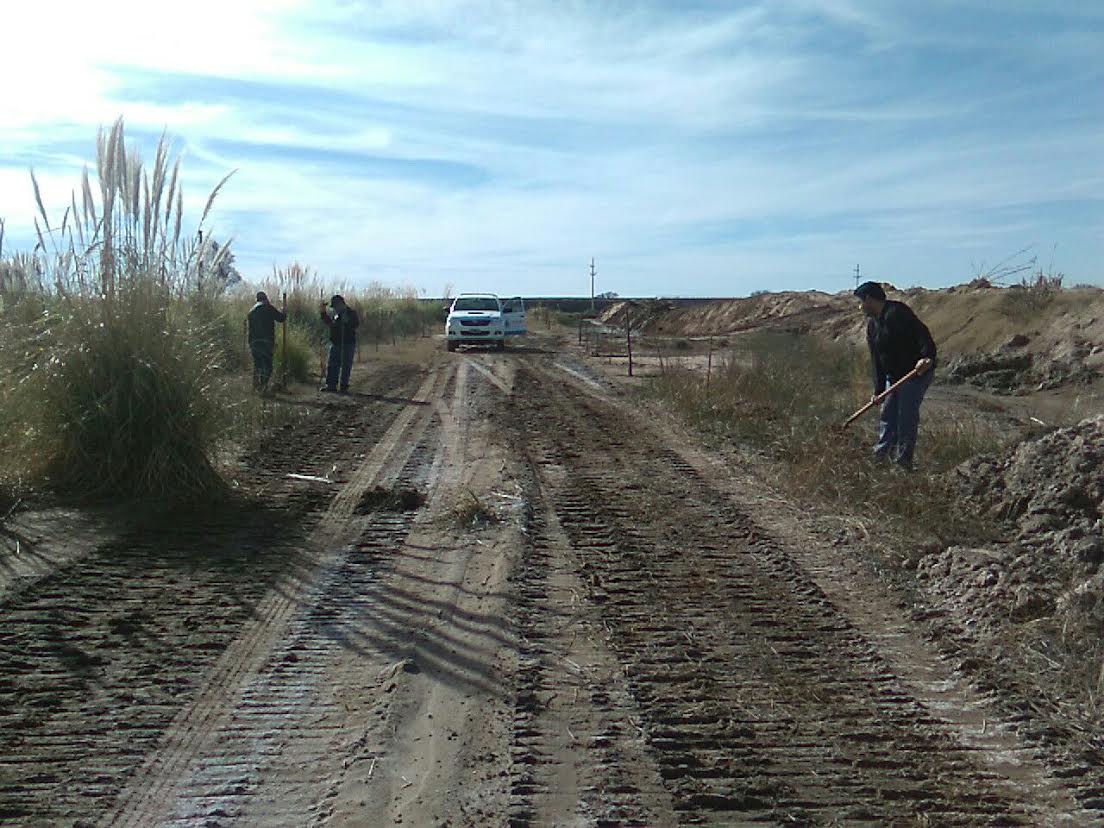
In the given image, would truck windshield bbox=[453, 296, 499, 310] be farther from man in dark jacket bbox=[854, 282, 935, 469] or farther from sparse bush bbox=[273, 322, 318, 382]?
man in dark jacket bbox=[854, 282, 935, 469]

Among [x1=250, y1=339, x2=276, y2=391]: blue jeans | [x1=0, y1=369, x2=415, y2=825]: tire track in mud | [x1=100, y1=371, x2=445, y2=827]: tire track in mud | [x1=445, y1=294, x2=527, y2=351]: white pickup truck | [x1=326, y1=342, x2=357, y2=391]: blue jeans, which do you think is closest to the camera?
[x1=100, y1=371, x2=445, y2=827]: tire track in mud

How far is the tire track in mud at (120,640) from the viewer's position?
4141 millimetres

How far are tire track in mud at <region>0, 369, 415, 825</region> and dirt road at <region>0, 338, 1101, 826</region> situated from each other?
0.02 metres

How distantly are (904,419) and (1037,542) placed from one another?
3.15m

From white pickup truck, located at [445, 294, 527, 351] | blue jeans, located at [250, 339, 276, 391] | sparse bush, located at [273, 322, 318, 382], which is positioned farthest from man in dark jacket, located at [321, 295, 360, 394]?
white pickup truck, located at [445, 294, 527, 351]

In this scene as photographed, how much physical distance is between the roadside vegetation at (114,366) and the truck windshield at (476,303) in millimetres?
25551

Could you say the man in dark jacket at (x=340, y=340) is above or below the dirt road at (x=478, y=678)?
above

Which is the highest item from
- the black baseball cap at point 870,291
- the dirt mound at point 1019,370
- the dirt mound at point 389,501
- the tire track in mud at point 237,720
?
the black baseball cap at point 870,291

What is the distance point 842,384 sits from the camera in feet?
58.6

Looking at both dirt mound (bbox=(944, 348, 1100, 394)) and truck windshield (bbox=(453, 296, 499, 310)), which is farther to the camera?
truck windshield (bbox=(453, 296, 499, 310))

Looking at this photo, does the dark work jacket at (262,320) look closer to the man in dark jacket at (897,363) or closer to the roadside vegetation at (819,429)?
the roadside vegetation at (819,429)

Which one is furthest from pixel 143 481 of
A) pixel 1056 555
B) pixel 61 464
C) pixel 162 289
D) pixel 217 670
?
pixel 1056 555

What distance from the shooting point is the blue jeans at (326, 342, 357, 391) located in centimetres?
1880

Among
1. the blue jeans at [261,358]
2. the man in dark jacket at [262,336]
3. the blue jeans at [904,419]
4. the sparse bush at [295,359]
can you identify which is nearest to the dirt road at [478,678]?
the blue jeans at [904,419]
